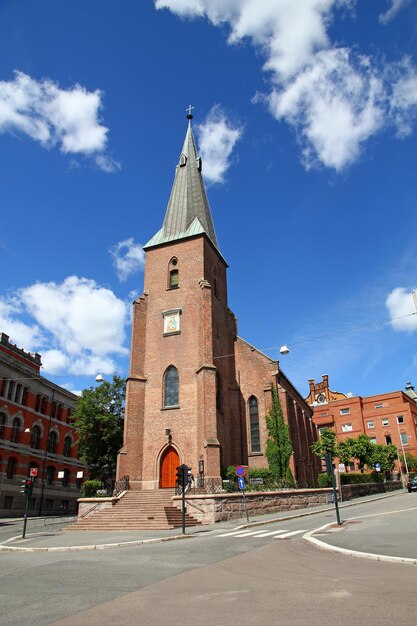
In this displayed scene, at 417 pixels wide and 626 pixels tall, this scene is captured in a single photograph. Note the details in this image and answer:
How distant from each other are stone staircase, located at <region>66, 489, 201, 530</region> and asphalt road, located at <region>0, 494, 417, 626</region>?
9.20 meters

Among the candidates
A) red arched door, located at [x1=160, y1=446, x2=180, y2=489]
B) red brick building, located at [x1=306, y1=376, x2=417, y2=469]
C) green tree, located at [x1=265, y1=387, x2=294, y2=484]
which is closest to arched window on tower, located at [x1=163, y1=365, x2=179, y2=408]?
red arched door, located at [x1=160, y1=446, x2=180, y2=489]

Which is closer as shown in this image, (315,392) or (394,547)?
(394,547)

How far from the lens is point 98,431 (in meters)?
34.4

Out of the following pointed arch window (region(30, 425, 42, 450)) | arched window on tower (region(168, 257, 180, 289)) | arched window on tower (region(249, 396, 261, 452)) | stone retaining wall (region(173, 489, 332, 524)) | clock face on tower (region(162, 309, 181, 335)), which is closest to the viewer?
stone retaining wall (region(173, 489, 332, 524))

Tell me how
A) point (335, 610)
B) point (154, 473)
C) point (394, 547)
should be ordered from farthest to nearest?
point (154, 473), point (394, 547), point (335, 610)

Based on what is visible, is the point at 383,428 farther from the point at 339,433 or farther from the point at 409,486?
the point at 409,486

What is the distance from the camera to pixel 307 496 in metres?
28.5

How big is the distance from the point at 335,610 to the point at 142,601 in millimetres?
2748

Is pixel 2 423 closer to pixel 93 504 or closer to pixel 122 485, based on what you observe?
pixel 122 485

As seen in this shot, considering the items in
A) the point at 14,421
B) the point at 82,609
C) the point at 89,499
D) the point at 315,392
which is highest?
the point at 315,392

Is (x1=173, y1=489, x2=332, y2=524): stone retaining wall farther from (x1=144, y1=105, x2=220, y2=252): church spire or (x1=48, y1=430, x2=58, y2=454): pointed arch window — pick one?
(x1=48, y1=430, x2=58, y2=454): pointed arch window

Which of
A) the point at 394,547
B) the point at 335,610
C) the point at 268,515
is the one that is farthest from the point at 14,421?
the point at 335,610

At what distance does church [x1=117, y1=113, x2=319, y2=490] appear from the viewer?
90.8 ft

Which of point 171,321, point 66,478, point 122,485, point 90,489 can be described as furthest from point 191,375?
point 66,478
